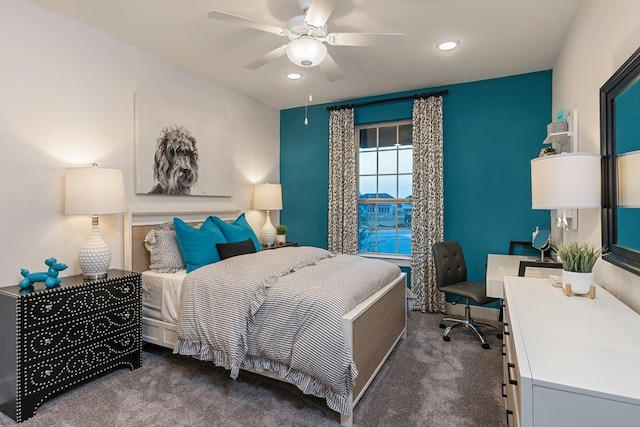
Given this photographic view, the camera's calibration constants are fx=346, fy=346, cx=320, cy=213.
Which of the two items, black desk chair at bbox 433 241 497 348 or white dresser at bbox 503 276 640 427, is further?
black desk chair at bbox 433 241 497 348

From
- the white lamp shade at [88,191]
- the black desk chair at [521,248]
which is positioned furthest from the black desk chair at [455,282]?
the white lamp shade at [88,191]

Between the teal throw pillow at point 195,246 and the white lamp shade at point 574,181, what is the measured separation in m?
2.55

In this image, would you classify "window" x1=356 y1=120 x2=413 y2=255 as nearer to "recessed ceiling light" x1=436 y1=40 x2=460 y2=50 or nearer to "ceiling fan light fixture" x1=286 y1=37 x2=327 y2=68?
"recessed ceiling light" x1=436 y1=40 x2=460 y2=50

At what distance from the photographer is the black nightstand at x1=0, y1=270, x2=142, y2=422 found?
80.7 inches

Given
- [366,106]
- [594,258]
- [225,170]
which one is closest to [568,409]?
[594,258]

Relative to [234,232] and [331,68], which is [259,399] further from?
[331,68]

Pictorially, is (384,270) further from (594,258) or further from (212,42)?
(212,42)

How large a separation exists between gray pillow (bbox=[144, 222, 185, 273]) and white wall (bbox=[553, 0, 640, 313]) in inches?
119

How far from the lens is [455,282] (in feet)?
12.0

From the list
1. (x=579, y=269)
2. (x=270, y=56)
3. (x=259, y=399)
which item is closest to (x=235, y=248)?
(x=259, y=399)

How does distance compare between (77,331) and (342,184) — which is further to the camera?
(342,184)

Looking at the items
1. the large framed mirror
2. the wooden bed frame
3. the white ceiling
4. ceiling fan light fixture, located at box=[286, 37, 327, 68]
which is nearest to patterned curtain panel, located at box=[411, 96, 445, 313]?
the white ceiling

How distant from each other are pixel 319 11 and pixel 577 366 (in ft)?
6.67

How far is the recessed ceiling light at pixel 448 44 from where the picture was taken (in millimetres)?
3020
